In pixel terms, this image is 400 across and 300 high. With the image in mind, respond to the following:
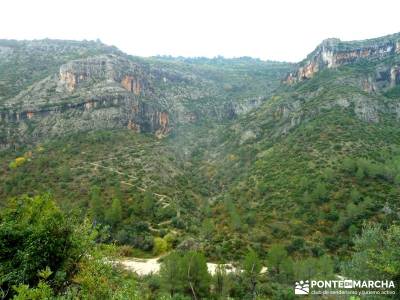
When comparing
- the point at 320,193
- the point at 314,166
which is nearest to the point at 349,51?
the point at 314,166

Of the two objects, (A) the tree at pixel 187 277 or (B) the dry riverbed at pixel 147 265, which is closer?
(A) the tree at pixel 187 277

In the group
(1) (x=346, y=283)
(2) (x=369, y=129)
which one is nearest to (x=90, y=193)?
(1) (x=346, y=283)

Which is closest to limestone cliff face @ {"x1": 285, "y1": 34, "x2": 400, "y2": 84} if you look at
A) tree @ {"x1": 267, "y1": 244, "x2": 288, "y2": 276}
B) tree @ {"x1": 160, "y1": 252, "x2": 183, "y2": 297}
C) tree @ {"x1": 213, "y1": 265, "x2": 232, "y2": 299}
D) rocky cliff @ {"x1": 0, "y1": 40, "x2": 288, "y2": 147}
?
rocky cliff @ {"x1": 0, "y1": 40, "x2": 288, "y2": 147}

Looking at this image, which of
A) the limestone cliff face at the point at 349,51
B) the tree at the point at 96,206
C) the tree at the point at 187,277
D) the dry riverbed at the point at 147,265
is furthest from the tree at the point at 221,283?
the limestone cliff face at the point at 349,51

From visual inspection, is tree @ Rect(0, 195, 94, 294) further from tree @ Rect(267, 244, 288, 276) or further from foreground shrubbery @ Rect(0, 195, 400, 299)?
tree @ Rect(267, 244, 288, 276)

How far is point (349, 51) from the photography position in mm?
158250

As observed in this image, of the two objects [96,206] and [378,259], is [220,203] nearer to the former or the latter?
[96,206]

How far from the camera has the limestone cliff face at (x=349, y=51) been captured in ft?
509

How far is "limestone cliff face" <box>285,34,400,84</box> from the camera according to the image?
155 m

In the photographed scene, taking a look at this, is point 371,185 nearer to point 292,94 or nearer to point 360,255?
point 360,255

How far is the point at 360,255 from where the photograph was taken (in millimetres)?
30328

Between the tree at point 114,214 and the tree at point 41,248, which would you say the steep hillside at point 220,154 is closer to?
the tree at point 114,214

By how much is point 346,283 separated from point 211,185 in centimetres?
7916

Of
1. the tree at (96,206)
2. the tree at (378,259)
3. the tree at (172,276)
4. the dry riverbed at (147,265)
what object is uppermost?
the tree at (378,259)
